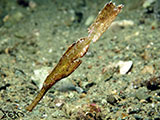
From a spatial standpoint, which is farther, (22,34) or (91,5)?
(91,5)

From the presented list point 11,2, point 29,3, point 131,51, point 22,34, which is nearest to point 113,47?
point 131,51

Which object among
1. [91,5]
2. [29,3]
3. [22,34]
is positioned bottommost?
[22,34]

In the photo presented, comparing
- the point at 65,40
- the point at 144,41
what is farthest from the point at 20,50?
the point at 144,41

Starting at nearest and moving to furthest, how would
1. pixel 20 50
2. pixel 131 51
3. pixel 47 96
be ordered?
pixel 47 96 < pixel 131 51 < pixel 20 50

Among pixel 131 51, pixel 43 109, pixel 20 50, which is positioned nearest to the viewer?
pixel 43 109

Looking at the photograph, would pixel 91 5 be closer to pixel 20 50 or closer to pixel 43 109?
pixel 20 50

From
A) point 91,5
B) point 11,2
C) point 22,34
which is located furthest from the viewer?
point 11,2

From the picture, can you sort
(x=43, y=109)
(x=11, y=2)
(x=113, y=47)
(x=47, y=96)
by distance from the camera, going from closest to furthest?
(x=43, y=109) → (x=47, y=96) → (x=113, y=47) → (x=11, y=2)

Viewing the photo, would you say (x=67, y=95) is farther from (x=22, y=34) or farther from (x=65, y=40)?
(x=22, y=34)

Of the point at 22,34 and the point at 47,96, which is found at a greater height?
the point at 22,34
